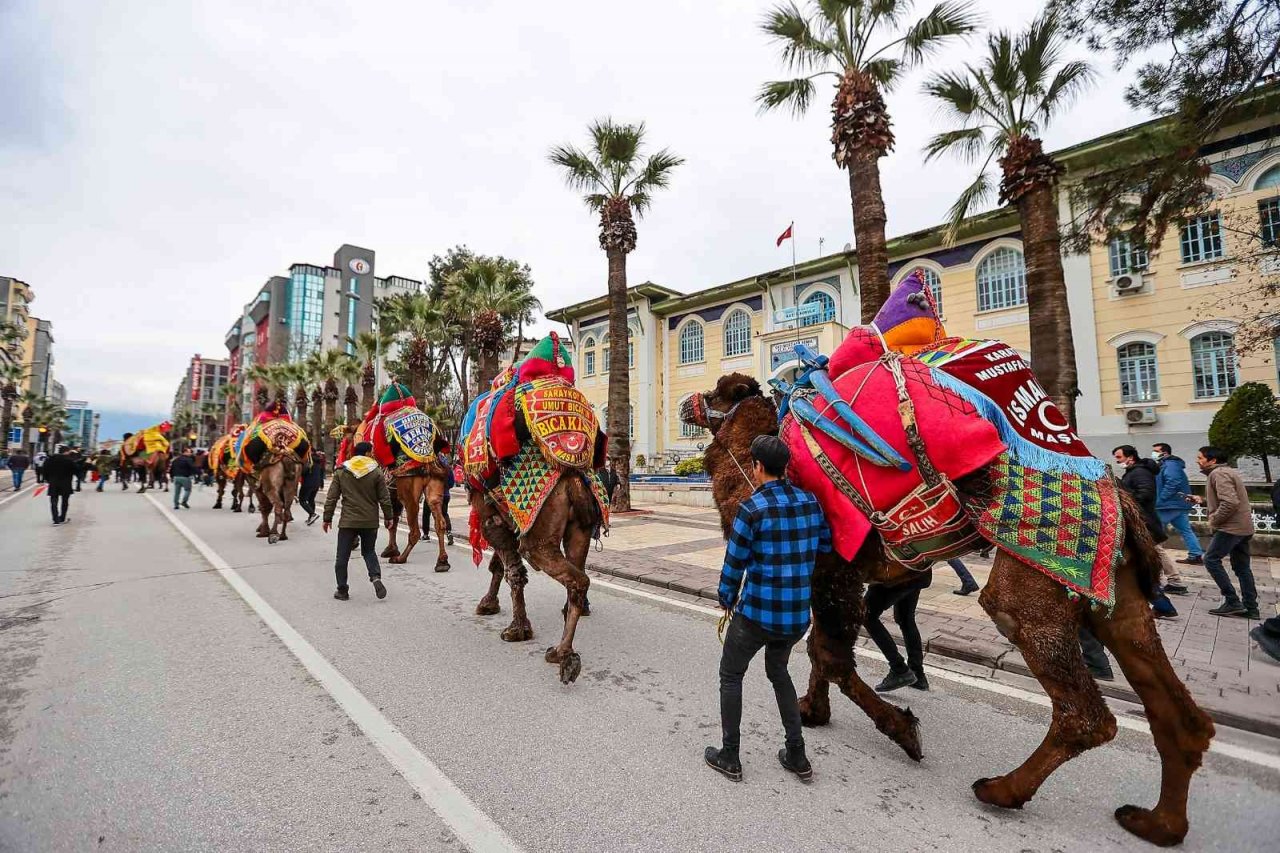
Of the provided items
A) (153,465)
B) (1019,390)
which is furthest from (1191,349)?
(153,465)

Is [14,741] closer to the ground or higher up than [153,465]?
closer to the ground

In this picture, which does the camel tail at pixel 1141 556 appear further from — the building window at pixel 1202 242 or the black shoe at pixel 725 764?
the building window at pixel 1202 242

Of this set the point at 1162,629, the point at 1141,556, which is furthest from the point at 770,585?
the point at 1162,629

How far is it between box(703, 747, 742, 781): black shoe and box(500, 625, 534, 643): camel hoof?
7.70 feet

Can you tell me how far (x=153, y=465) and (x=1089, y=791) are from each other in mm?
33192

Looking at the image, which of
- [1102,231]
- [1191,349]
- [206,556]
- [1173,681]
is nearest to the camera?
[1173,681]

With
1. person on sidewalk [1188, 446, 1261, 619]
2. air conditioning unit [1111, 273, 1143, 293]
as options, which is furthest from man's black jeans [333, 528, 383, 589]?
air conditioning unit [1111, 273, 1143, 293]

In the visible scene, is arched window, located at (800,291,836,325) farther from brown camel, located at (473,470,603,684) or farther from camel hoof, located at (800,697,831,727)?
camel hoof, located at (800,697,831,727)

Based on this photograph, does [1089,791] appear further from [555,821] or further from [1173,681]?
[555,821]

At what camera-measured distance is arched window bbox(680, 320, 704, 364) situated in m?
29.3

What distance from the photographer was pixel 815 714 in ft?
10.8

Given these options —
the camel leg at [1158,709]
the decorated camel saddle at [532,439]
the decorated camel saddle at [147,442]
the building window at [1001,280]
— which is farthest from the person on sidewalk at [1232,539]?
the decorated camel saddle at [147,442]

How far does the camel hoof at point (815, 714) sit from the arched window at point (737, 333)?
80.5ft

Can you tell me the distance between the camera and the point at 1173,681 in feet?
7.64
